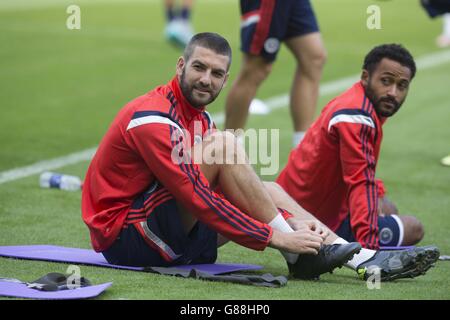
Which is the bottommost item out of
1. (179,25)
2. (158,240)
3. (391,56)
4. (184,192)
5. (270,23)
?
(158,240)

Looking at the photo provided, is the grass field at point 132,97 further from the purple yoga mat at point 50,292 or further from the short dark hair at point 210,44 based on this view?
the short dark hair at point 210,44

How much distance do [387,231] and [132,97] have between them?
5933mm

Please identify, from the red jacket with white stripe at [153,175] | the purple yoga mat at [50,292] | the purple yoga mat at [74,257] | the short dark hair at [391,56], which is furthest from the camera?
the short dark hair at [391,56]

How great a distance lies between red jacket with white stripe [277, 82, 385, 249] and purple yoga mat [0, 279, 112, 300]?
5.25 feet

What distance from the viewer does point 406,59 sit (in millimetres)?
6332

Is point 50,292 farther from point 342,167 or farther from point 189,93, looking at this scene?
point 342,167

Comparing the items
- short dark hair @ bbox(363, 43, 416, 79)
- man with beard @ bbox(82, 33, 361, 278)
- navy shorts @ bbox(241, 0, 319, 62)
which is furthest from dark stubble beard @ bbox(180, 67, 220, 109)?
navy shorts @ bbox(241, 0, 319, 62)

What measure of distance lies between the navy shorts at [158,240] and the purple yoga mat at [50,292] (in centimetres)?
53

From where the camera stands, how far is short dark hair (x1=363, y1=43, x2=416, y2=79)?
6.33m

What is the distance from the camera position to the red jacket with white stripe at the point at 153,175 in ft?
17.7

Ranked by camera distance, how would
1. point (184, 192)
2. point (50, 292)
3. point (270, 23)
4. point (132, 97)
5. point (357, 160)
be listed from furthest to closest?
1. point (132, 97)
2. point (270, 23)
3. point (357, 160)
4. point (184, 192)
5. point (50, 292)

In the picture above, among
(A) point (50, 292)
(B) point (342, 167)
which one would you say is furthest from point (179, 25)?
(A) point (50, 292)

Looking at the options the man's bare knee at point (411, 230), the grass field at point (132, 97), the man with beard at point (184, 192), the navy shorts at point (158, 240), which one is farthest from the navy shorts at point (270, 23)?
the navy shorts at point (158, 240)

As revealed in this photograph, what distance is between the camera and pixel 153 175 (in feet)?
18.4
